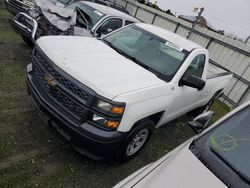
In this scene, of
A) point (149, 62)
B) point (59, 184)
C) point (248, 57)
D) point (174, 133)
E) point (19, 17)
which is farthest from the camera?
point (248, 57)

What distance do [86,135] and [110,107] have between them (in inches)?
18.0

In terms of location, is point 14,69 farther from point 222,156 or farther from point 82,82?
point 222,156

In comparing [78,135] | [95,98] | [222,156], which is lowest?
[78,135]

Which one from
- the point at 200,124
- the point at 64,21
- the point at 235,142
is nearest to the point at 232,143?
the point at 235,142

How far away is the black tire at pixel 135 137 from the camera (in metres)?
3.46

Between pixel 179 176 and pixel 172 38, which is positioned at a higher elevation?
pixel 172 38

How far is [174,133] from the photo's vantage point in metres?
5.48

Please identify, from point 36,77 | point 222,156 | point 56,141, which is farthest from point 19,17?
point 222,156

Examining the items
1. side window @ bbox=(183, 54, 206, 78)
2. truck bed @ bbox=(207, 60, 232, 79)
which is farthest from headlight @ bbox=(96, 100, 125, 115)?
truck bed @ bbox=(207, 60, 232, 79)

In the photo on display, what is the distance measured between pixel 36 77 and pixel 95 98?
4.14ft

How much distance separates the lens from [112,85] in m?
3.17

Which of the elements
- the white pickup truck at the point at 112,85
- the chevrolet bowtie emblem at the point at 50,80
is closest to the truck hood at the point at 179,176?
the white pickup truck at the point at 112,85

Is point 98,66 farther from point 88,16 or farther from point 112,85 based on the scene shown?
point 88,16

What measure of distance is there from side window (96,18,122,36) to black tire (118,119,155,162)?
145 inches
